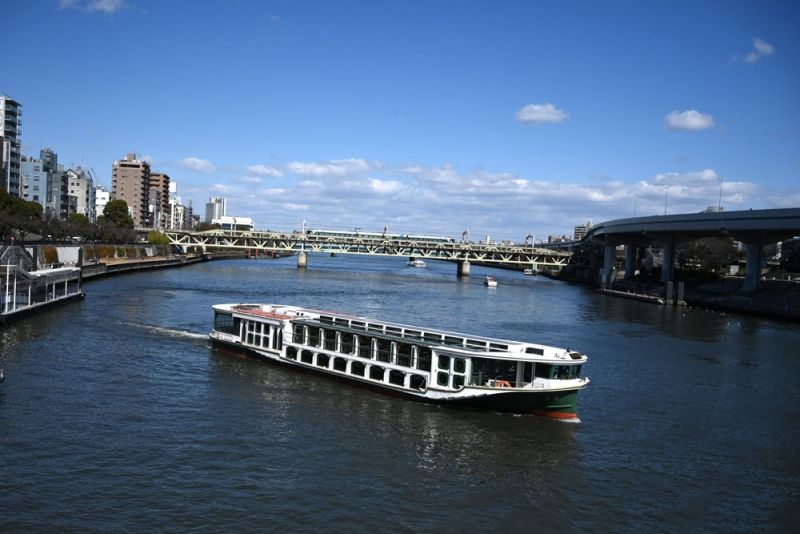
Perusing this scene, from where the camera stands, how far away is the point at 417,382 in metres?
25.8

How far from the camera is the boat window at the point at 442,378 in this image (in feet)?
81.9

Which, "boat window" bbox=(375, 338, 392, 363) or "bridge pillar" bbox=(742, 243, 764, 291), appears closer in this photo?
"boat window" bbox=(375, 338, 392, 363)

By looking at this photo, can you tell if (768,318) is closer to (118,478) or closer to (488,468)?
(488,468)

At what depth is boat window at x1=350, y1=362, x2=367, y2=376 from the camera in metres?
27.7

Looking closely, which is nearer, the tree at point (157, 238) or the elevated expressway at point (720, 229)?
the elevated expressway at point (720, 229)

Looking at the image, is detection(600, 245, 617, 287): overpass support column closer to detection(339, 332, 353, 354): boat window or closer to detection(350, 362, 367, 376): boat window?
detection(339, 332, 353, 354): boat window

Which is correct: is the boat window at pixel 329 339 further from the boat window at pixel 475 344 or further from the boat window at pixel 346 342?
the boat window at pixel 475 344

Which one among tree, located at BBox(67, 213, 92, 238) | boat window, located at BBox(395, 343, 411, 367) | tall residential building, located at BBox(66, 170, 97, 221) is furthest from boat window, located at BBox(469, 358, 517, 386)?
tall residential building, located at BBox(66, 170, 97, 221)

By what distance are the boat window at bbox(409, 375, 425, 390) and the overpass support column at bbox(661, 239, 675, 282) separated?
76.0 m

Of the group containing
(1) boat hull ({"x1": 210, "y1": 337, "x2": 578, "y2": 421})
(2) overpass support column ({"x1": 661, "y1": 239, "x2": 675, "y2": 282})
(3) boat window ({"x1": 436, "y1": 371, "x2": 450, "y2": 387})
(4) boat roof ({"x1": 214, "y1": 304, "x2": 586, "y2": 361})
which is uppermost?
(2) overpass support column ({"x1": 661, "y1": 239, "x2": 675, "y2": 282})

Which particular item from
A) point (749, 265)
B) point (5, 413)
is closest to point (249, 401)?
point (5, 413)

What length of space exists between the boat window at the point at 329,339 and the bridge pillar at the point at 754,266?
6483 centimetres

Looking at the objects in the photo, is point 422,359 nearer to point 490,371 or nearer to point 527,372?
point 490,371

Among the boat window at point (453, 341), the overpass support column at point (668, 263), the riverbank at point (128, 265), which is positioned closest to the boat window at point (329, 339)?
the boat window at point (453, 341)
